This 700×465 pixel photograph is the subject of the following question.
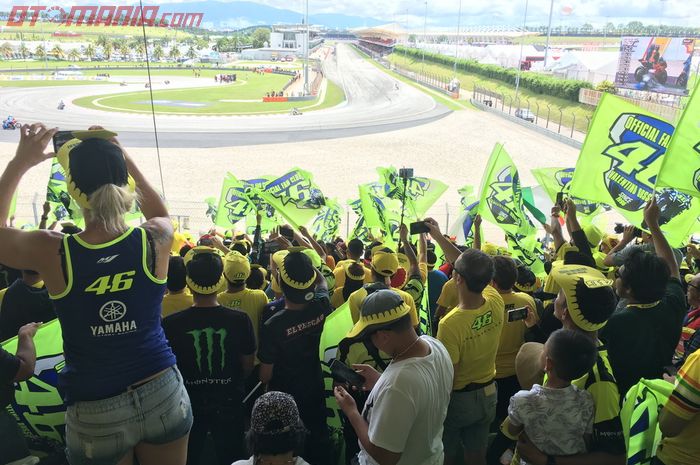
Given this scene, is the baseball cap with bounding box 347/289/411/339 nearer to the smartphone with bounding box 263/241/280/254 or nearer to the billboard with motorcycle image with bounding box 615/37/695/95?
the smartphone with bounding box 263/241/280/254

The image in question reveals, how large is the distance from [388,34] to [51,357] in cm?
15991

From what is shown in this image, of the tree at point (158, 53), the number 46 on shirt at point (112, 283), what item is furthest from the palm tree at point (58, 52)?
the number 46 on shirt at point (112, 283)

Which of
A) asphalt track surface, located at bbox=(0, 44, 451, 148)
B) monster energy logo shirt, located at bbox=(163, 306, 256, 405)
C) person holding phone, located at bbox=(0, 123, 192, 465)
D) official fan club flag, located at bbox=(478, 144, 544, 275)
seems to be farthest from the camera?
asphalt track surface, located at bbox=(0, 44, 451, 148)

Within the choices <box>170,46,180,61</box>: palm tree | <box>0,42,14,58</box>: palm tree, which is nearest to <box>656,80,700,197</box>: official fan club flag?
<box>0,42,14,58</box>: palm tree

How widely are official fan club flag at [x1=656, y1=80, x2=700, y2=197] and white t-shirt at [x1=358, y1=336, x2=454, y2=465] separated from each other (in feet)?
10.1

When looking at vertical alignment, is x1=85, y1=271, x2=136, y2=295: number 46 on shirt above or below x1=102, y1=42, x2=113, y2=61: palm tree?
below

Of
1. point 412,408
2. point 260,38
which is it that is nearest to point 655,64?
point 412,408

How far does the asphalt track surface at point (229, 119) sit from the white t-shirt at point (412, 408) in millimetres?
28415

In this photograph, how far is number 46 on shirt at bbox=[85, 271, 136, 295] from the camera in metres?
1.96

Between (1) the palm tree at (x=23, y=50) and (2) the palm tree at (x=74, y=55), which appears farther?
(2) the palm tree at (x=74, y=55)

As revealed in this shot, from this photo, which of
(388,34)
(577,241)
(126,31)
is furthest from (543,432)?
(388,34)

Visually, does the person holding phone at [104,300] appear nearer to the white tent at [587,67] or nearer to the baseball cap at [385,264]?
the baseball cap at [385,264]

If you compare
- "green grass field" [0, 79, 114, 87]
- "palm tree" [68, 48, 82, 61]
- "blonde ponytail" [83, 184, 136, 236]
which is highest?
"palm tree" [68, 48, 82, 61]

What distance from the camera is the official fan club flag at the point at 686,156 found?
4.35m
